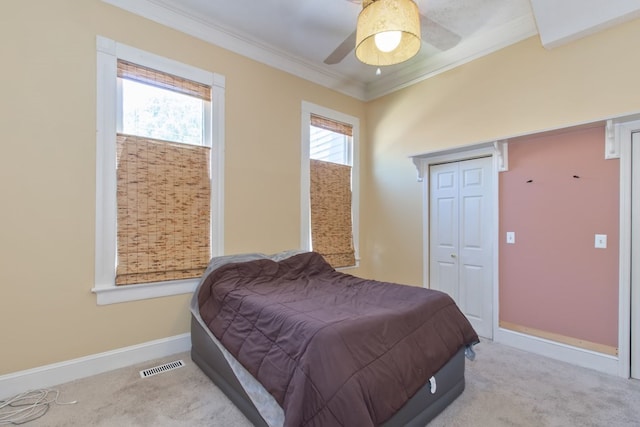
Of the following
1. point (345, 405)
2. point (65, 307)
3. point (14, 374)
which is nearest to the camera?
point (345, 405)

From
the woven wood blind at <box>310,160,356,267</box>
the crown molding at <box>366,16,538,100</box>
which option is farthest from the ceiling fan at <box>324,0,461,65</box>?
the woven wood blind at <box>310,160,356,267</box>

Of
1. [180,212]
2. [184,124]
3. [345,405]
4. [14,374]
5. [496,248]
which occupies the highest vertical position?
[184,124]

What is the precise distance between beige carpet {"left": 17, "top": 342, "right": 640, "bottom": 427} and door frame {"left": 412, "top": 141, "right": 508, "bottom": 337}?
89 centimetres

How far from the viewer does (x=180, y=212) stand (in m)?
2.94

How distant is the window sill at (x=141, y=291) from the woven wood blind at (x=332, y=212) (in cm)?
166

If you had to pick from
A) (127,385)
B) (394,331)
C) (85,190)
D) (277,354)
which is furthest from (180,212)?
(394,331)

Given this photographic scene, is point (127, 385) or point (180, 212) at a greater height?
point (180, 212)

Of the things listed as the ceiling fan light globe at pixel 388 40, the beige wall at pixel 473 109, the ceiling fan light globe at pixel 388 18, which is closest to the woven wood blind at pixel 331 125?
the beige wall at pixel 473 109

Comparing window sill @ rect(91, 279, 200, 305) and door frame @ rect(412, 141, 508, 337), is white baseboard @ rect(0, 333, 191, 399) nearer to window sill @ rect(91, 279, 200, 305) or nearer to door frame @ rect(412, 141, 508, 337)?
window sill @ rect(91, 279, 200, 305)

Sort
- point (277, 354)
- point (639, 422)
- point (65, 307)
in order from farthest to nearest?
point (65, 307), point (639, 422), point (277, 354)

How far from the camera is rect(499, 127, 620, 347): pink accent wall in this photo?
8.62 feet

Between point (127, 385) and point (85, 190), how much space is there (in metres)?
1.60

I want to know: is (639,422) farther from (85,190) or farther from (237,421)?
(85,190)

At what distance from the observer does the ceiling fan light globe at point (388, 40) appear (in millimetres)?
1958
